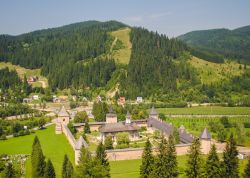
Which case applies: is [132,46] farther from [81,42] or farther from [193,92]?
[193,92]

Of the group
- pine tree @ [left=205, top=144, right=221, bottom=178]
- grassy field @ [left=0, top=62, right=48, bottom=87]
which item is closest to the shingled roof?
pine tree @ [left=205, top=144, right=221, bottom=178]

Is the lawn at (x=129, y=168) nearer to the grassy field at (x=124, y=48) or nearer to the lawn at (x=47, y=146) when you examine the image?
the lawn at (x=47, y=146)

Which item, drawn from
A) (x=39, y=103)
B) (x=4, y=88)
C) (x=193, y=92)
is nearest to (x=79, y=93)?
(x=39, y=103)

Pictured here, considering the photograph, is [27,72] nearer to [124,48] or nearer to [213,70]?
[124,48]

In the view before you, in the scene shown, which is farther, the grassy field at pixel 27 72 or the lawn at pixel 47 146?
the grassy field at pixel 27 72

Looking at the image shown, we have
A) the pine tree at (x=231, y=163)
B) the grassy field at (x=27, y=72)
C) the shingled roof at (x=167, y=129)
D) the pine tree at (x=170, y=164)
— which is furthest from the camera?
the grassy field at (x=27, y=72)

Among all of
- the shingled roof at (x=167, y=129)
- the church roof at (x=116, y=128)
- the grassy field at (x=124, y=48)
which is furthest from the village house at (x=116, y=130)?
the grassy field at (x=124, y=48)

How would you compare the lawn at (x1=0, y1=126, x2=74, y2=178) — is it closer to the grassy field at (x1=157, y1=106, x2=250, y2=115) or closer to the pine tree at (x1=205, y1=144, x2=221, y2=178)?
the pine tree at (x1=205, y1=144, x2=221, y2=178)

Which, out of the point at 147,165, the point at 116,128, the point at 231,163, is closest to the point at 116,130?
the point at 116,128
